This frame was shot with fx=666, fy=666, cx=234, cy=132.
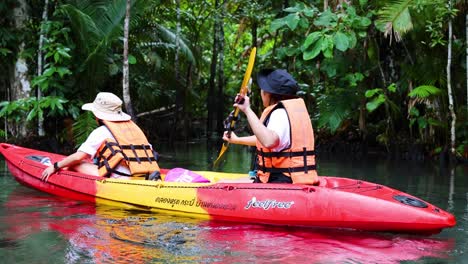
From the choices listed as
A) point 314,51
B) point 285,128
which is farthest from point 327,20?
point 285,128

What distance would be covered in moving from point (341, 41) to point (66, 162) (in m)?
4.95

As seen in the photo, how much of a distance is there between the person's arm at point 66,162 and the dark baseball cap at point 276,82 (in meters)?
2.13

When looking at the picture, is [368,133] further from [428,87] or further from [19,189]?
[19,189]

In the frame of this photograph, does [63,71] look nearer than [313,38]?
No

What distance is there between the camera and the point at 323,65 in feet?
38.5

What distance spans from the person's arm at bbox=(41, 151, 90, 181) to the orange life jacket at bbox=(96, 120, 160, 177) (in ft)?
0.54

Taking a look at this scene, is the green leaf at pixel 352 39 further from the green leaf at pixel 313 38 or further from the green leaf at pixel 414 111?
the green leaf at pixel 414 111

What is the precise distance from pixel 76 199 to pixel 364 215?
10.4 feet

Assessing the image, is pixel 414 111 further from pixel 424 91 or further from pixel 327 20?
pixel 327 20

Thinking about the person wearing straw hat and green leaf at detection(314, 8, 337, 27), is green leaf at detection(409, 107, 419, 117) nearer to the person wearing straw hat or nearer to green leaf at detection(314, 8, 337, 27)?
green leaf at detection(314, 8, 337, 27)

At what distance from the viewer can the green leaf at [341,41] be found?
9.98m

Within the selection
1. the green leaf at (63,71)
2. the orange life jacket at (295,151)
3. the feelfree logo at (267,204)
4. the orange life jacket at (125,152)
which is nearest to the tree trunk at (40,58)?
the green leaf at (63,71)

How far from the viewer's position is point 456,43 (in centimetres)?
1112

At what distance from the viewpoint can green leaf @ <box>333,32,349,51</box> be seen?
998 centimetres
